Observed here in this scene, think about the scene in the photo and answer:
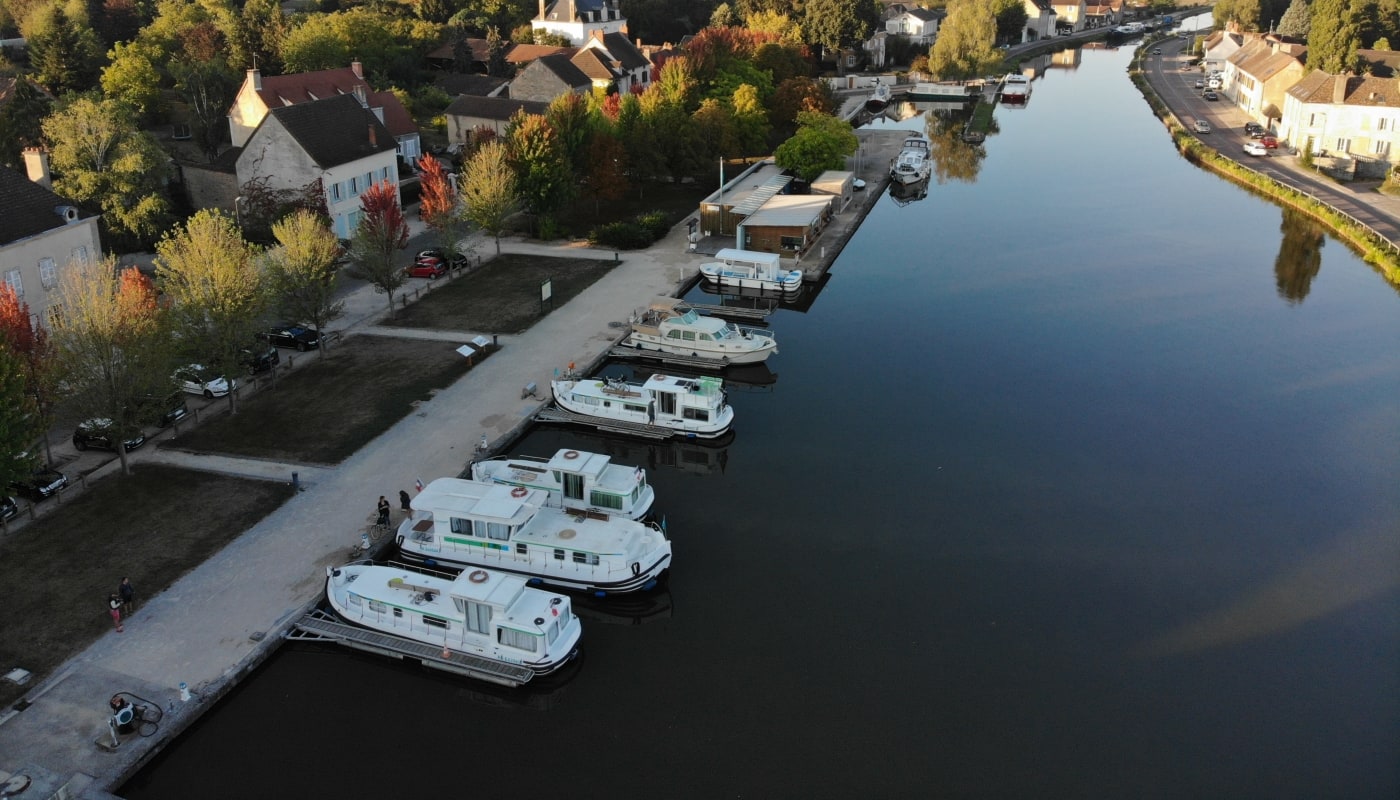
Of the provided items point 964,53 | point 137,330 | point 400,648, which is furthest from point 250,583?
point 964,53

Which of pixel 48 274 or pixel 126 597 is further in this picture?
pixel 48 274

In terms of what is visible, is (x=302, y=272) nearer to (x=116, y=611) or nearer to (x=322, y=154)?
(x=322, y=154)

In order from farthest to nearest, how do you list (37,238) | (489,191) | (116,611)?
(489,191), (37,238), (116,611)

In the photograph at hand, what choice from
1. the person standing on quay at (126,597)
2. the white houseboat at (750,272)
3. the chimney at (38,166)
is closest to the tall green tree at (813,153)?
the white houseboat at (750,272)

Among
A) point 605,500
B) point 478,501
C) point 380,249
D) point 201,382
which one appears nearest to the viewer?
point 478,501

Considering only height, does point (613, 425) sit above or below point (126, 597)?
below

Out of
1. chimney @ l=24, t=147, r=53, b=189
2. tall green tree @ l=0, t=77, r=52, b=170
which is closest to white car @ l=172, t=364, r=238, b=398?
chimney @ l=24, t=147, r=53, b=189
